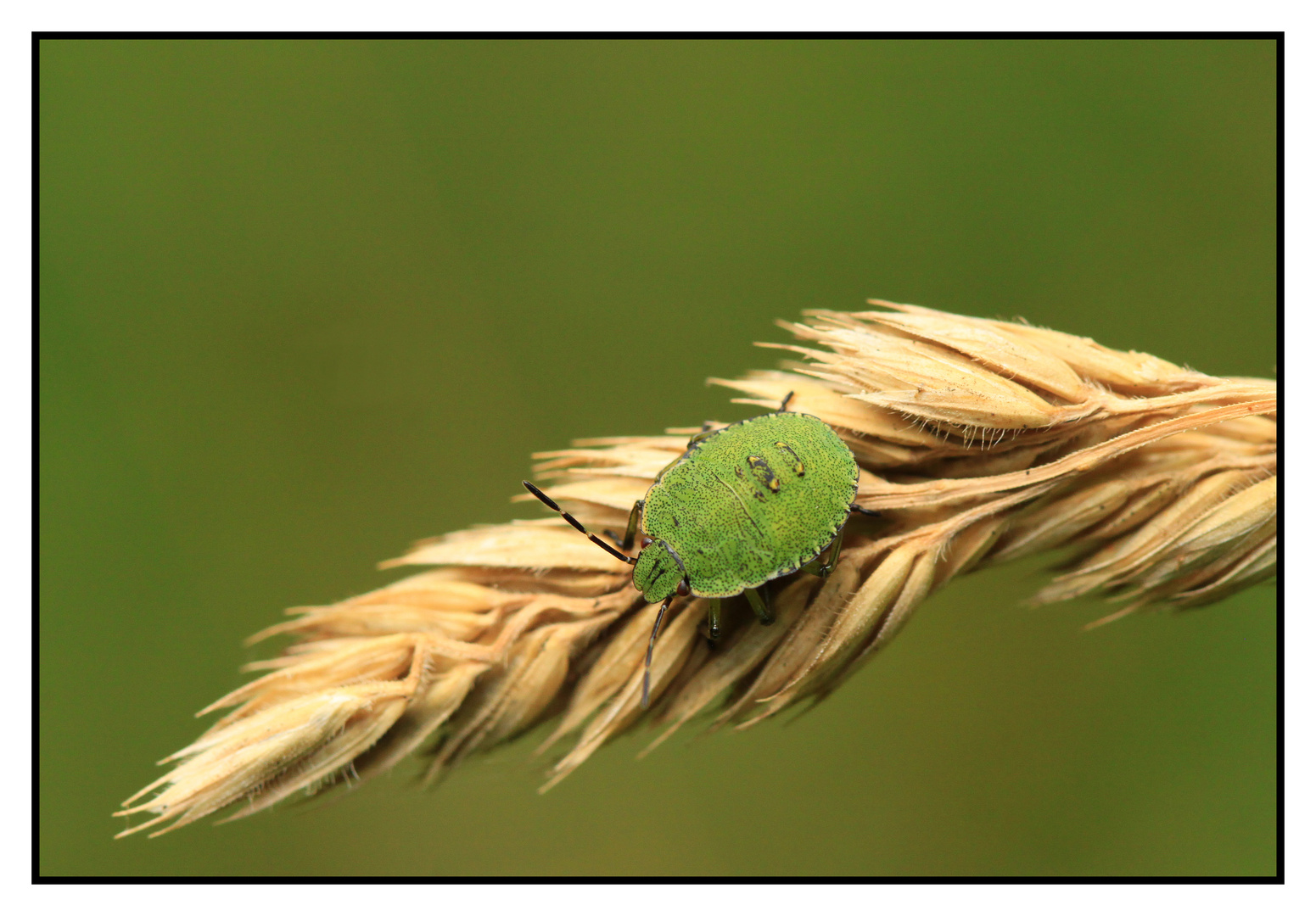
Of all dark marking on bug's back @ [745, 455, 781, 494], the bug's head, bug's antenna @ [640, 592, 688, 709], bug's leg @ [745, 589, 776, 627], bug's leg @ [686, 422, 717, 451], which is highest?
bug's leg @ [686, 422, 717, 451]

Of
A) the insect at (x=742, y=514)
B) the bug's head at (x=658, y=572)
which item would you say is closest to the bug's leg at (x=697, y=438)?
the insect at (x=742, y=514)

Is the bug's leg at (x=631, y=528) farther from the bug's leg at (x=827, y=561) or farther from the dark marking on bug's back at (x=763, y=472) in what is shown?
the bug's leg at (x=827, y=561)

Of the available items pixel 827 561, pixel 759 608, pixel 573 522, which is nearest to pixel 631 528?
pixel 573 522

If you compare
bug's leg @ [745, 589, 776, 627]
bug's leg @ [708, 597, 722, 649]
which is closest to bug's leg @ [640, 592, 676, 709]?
bug's leg @ [708, 597, 722, 649]

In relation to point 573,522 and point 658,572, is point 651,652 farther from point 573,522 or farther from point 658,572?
point 573,522

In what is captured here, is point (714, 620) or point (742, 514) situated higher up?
point (742, 514)

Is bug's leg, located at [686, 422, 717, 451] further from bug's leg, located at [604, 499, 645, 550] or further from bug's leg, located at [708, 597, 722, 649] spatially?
bug's leg, located at [708, 597, 722, 649]
